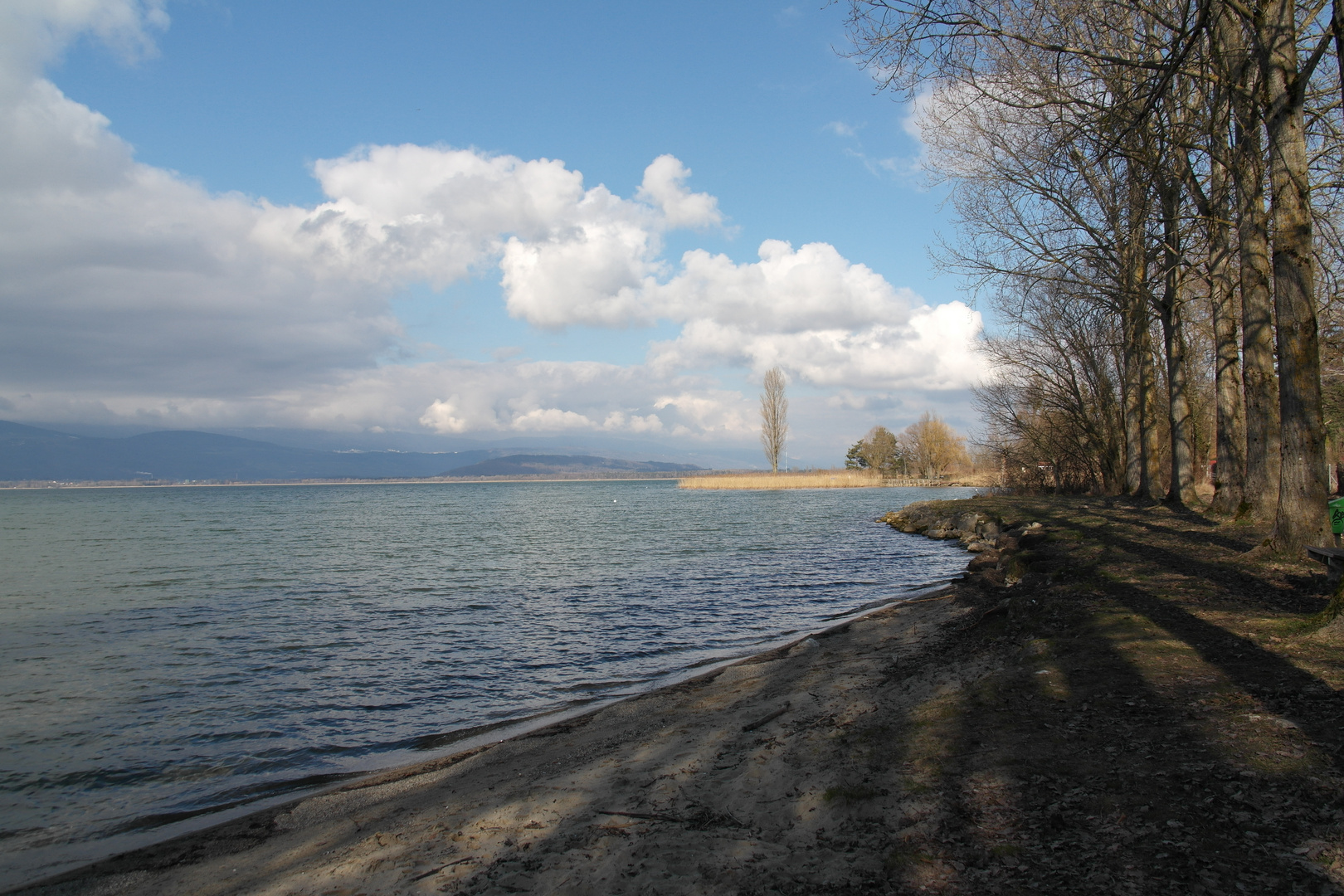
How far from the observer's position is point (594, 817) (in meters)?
4.64

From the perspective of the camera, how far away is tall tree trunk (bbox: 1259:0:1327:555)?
347 inches

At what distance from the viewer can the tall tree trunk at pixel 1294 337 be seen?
8.80 m

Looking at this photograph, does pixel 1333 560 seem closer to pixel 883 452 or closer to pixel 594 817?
pixel 594 817

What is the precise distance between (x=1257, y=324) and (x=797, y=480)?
7454cm

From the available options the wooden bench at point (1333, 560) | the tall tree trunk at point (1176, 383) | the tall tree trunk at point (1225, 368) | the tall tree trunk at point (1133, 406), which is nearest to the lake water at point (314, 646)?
the tall tree trunk at point (1225, 368)

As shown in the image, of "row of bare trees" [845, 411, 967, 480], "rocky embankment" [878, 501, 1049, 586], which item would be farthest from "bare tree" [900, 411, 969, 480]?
"rocky embankment" [878, 501, 1049, 586]

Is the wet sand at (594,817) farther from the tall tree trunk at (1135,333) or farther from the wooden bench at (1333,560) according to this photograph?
the tall tree trunk at (1135,333)

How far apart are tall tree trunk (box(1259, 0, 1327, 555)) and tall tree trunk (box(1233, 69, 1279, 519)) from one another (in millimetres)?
1420

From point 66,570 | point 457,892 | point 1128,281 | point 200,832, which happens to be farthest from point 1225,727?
point 66,570

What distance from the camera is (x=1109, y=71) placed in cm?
1226

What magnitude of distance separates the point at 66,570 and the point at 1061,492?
135 feet

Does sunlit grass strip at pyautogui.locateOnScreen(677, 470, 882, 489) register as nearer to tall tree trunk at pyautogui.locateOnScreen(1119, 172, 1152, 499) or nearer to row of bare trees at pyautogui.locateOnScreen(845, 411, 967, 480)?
row of bare trees at pyautogui.locateOnScreen(845, 411, 967, 480)

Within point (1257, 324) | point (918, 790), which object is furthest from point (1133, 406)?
point (918, 790)

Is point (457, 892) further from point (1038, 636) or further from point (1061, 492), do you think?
point (1061, 492)
